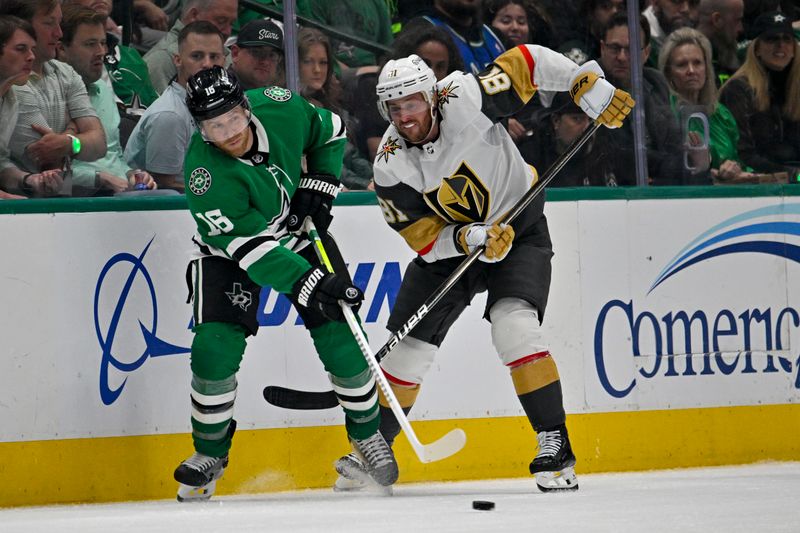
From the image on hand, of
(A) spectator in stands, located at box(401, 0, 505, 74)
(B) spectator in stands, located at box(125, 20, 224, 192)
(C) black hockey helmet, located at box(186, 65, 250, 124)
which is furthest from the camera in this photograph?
(A) spectator in stands, located at box(401, 0, 505, 74)

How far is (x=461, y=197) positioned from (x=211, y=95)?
0.84 meters

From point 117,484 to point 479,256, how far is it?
134cm

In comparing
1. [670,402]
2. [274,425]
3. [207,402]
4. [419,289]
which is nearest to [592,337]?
[670,402]

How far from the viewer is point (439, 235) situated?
13.2 ft

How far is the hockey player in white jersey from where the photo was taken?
3.89 meters

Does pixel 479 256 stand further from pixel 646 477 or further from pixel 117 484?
pixel 117 484

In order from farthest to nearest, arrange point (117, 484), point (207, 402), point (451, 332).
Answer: point (451, 332)
point (117, 484)
point (207, 402)

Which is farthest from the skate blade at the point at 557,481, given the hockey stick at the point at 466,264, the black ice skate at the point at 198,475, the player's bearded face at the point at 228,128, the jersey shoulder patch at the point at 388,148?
the player's bearded face at the point at 228,128

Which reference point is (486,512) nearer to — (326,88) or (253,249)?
(253,249)

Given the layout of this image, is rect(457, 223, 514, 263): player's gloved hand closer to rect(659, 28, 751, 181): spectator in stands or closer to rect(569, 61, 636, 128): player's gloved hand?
rect(569, 61, 636, 128): player's gloved hand

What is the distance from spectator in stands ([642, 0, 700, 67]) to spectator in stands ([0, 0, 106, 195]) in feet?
6.62

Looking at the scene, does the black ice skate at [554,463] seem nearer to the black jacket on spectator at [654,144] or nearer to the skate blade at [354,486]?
the skate blade at [354,486]

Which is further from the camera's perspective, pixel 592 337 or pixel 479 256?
pixel 592 337

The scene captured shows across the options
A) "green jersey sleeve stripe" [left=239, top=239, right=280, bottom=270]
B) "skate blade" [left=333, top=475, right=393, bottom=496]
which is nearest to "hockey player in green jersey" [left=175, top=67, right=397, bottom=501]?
"green jersey sleeve stripe" [left=239, top=239, right=280, bottom=270]
